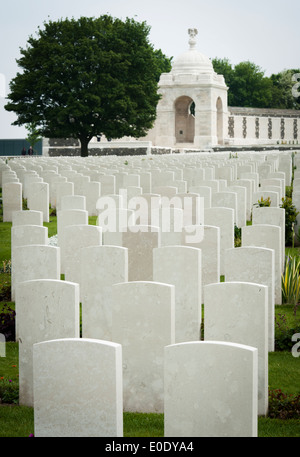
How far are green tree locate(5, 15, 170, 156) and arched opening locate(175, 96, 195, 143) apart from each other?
3359cm

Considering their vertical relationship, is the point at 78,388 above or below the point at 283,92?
below

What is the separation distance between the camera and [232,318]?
5719mm

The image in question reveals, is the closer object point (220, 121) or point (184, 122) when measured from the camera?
point (220, 121)

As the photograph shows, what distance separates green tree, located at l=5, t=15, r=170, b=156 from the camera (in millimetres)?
41188

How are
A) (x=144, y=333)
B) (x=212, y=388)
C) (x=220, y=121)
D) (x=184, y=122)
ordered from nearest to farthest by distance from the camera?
(x=212, y=388) → (x=144, y=333) → (x=220, y=121) → (x=184, y=122)

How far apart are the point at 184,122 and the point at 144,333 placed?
243 ft

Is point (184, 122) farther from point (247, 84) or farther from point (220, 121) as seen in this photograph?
point (247, 84)

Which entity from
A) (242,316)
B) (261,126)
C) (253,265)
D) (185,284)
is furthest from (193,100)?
(242,316)

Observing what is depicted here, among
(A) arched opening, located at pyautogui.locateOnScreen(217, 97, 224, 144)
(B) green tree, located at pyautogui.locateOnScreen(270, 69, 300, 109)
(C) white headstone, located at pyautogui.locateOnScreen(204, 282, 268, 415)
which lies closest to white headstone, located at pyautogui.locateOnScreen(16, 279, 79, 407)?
(C) white headstone, located at pyautogui.locateOnScreen(204, 282, 268, 415)

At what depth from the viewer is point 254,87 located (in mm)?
91312

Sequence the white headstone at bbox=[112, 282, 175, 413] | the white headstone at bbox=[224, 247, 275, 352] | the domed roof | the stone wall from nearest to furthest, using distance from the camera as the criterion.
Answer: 1. the white headstone at bbox=[112, 282, 175, 413]
2. the white headstone at bbox=[224, 247, 275, 352]
3. the domed roof
4. the stone wall

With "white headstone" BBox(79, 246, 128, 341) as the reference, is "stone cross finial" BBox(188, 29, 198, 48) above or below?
above

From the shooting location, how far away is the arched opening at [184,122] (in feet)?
255

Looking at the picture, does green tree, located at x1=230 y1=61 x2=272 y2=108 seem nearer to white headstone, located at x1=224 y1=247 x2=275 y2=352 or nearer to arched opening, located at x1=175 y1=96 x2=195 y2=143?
arched opening, located at x1=175 y1=96 x2=195 y2=143
